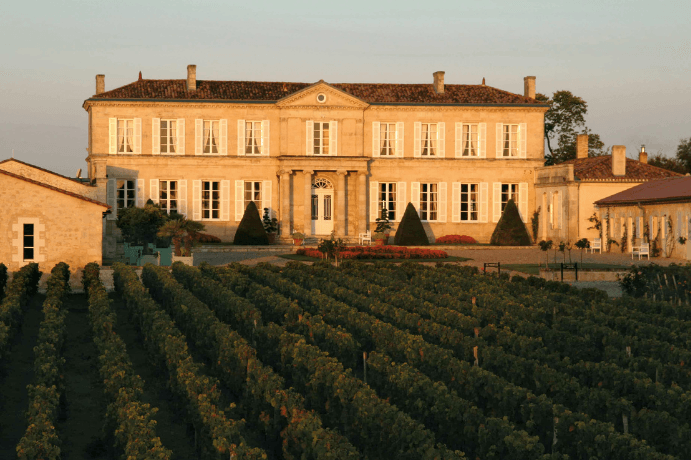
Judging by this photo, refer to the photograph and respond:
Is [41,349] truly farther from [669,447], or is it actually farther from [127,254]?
[127,254]

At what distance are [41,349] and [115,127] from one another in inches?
1107

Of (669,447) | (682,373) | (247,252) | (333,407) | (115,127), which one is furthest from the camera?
(115,127)

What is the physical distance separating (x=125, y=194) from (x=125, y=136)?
271cm

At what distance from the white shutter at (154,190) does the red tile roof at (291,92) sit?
12.9 feet

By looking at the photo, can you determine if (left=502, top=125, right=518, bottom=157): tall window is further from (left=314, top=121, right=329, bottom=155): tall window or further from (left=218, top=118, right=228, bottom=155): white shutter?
(left=218, top=118, right=228, bottom=155): white shutter

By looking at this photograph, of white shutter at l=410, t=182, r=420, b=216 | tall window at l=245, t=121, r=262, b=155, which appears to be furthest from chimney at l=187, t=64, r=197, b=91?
white shutter at l=410, t=182, r=420, b=216

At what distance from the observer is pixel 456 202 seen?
128 feet

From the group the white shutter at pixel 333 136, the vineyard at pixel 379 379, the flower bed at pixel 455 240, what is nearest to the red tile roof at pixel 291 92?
the white shutter at pixel 333 136

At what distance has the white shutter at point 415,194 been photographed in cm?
3888

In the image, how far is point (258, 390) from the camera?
358 inches

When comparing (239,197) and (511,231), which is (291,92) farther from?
(511,231)

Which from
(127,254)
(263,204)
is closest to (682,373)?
(127,254)

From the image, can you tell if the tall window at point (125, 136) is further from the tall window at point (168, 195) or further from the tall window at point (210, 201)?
the tall window at point (210, 201)

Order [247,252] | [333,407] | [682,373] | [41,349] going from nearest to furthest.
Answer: [333,407] < [682,373] < [41,349] < [247,252]
